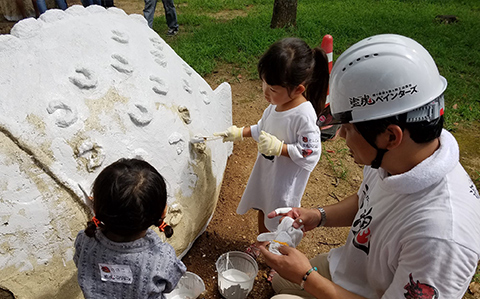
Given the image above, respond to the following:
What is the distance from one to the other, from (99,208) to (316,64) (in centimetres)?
161

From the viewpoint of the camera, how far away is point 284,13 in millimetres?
7109

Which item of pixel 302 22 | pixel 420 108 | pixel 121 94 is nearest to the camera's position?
pixel 420 108

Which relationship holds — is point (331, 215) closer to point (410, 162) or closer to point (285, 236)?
point (285, 236)

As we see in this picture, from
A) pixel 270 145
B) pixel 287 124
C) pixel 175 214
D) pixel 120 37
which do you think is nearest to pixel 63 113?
pixel 120 37

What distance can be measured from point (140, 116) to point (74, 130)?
1.19 ft

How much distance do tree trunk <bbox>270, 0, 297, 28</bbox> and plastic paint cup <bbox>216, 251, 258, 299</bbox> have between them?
5788 mm

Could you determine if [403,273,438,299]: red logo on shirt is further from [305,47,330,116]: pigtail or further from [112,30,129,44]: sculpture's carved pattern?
[112,30,129,44]: sculpture's carved pattern

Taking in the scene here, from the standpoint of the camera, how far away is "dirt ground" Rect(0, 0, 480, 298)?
8.46ft

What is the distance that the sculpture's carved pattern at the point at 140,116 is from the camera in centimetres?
200

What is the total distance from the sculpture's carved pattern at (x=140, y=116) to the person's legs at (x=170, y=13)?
18.4 ft

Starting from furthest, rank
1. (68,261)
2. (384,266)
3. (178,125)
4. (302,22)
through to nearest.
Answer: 1. (302,22)
2. (178,125)
3. (68,261)
4. (384,266)

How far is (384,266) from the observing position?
1.49 meters

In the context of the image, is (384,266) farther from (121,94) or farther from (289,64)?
(121,94)

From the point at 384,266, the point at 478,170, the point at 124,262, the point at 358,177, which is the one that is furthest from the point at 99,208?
the point at 478,170
